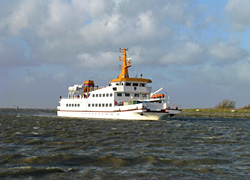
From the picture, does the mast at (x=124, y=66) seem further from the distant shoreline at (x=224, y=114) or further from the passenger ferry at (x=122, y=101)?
the distant shoreline at (x=224, y=114)

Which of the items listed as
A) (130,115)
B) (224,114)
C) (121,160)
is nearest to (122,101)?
(130,115)

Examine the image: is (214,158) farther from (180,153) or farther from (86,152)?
(86,152)


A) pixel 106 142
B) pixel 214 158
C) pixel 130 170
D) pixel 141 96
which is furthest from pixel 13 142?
pixel 141 96

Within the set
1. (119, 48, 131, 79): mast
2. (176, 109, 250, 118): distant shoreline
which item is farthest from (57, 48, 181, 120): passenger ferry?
(176, 109, 250, 118): distant shoreline

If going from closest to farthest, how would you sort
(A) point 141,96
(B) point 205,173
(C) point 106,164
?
(B) point 205,173, (C) point 106,164, (A) point 141,96

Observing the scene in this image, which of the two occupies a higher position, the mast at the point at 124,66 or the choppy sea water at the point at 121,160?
the mast at the point at 124,66

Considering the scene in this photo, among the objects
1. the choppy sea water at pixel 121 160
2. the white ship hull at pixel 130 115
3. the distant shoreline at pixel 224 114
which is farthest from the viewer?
the distant shoreline at pixel 224 114

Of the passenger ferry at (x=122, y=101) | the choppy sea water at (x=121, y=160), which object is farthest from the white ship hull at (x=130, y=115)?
the choppy sea water at (x=121, y=160)

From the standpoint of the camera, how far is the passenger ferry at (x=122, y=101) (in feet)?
125

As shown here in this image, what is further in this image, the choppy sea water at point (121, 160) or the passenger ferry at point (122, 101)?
the passenger ferry at point (122, 101)

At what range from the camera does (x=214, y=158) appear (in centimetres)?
1385

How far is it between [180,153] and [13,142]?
417 inches

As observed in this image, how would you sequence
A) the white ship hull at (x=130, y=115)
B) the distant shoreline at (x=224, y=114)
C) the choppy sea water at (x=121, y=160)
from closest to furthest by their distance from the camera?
1. the choppy sea water at (x=121, y=160)
2. the white ship hull at (x=130, y=115)
3. the distant shoreline at (x=224, y=114)

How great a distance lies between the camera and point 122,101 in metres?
42.7
